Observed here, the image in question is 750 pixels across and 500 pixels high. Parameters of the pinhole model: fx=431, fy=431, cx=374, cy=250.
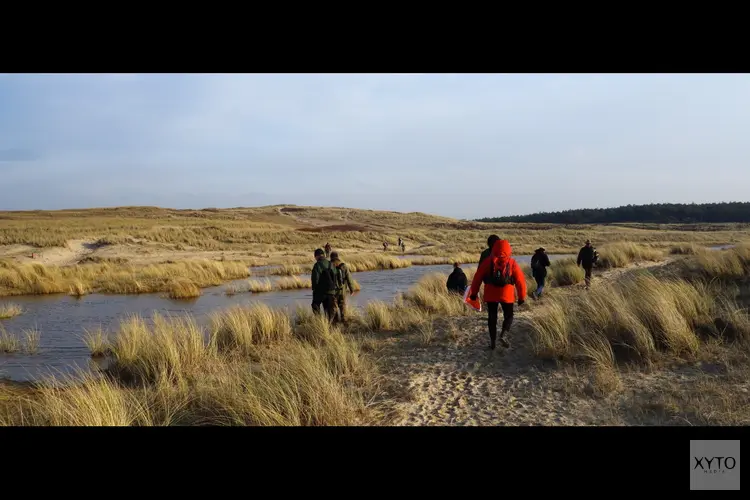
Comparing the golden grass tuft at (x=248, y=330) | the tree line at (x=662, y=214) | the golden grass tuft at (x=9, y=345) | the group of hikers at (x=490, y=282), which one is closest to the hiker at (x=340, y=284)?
the group of hikers at (x=490, y=282)

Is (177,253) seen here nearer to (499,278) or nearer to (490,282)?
(490,282)

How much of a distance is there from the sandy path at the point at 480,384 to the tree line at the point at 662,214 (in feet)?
313

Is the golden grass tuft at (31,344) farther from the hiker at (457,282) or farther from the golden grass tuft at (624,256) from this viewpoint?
the golden grass tuft at (624,256)

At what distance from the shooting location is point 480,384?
5355 mm

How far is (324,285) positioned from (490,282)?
3520 millimetres

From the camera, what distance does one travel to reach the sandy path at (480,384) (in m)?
4.33

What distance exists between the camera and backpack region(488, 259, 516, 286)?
625 centimetres

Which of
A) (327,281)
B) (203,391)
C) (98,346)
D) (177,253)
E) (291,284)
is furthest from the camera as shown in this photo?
(177,253)

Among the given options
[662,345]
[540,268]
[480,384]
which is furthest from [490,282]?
[540,268]
